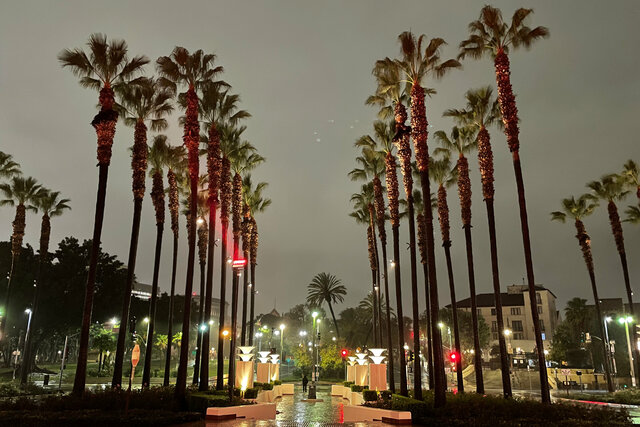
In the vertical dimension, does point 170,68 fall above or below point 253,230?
above

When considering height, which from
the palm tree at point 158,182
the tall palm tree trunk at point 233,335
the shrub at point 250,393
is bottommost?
the shrub at point 250,393

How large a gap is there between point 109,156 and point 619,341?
8912cm

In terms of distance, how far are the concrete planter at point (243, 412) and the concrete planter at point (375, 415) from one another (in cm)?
371

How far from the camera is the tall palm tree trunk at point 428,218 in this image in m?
20.1

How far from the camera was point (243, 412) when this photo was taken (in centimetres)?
2181

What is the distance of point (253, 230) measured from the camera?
159 ft

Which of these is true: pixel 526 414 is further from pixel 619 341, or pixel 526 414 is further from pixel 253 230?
pixel 619 341

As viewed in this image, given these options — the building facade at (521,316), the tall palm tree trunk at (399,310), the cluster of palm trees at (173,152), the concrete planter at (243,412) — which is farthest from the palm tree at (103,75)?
the building facade at (521,316)

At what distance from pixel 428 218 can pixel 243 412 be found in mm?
12246

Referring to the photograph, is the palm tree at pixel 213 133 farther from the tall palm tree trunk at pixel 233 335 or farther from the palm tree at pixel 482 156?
the palm tree at pixel 482 156

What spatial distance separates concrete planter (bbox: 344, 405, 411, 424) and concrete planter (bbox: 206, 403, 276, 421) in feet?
12.2

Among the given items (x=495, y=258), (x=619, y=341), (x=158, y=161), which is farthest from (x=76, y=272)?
(x=619, y=341)

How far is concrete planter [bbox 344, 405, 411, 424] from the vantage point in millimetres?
19903

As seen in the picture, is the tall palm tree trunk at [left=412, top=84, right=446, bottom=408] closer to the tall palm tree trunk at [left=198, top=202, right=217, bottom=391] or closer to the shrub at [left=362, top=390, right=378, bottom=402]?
the shrub at [left=362, top=390, right=378, bottom=402]
